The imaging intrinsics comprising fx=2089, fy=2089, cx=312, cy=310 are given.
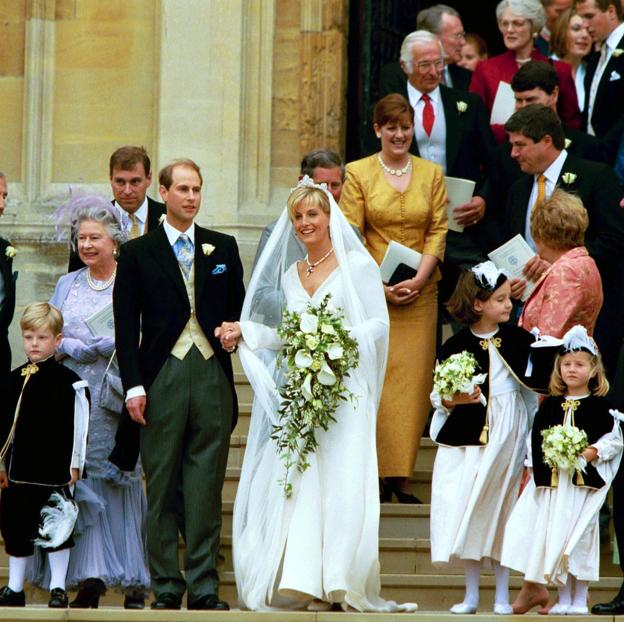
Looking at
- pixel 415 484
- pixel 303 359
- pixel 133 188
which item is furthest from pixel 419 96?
pixel 303 359

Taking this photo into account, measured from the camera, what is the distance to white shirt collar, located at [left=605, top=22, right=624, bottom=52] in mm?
12961

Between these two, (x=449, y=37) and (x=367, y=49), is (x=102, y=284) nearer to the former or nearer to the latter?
(x=449, y=37)

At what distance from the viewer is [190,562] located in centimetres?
1016

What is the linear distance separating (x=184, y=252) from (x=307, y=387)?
1.10 metres

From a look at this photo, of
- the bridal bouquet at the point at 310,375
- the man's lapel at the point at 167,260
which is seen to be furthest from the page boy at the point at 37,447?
the bridal bouquet at the point at 310,375

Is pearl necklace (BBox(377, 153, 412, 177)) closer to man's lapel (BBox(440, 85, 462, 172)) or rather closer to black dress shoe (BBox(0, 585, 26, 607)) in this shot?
man's lapel (BBox(440, 85, 462, 172))

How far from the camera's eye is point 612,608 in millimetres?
10211

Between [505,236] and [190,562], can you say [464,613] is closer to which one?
[190,562]

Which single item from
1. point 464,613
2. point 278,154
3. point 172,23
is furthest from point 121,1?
point 464,613

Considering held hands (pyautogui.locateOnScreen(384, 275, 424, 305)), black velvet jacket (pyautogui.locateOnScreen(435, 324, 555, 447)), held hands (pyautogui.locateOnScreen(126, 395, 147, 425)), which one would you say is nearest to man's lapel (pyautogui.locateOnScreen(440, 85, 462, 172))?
held hands (pyautogui.locateOnScreen(384, 275, 424, 305))

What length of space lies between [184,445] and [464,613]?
162cm

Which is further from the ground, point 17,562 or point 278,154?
point 278,154

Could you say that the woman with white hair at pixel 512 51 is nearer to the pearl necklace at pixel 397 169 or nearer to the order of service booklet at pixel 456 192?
the order of service booklet at pixel 456 192

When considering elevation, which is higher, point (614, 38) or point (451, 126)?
point (614, 38)
